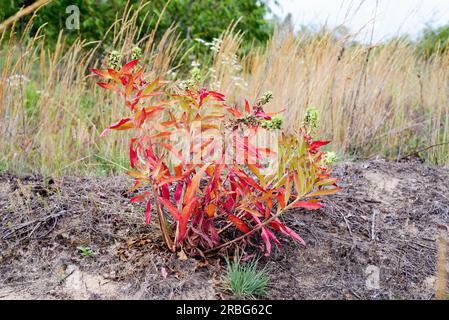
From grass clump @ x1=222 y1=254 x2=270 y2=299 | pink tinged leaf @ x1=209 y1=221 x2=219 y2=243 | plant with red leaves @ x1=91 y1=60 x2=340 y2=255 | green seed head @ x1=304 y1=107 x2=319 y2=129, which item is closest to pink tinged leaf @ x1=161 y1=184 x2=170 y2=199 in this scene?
plant with red leaves @ x1=91 y1=60 x2=340 y2=255

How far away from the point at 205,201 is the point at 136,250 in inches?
15.5

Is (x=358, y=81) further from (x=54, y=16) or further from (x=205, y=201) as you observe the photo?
(x=54, y=16)

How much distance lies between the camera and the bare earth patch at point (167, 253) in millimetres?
1989

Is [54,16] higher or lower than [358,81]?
higher

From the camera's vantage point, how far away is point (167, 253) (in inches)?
82.6

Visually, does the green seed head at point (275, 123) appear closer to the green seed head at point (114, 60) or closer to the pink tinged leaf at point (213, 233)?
the pink tinged leaf at point (213, 233)

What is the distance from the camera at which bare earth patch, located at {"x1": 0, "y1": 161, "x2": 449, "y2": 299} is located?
199 centimetres

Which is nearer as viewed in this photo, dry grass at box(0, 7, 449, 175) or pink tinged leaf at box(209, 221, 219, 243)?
pink tinged leaf at box(209, 221, 219, 243)

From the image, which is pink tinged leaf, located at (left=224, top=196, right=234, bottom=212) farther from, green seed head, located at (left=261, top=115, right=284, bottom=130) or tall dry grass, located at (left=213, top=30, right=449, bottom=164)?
tall dry grass, located at (left=213, top=30, right=449, bottom=164)

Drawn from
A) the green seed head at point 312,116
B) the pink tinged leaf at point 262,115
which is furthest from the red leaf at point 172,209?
the green seed head at point 312,116

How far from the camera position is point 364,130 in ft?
12.5

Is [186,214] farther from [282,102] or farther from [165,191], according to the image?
[282,102]

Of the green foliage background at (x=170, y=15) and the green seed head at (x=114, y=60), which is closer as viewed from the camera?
the green seed head at (x=114, y=60)
